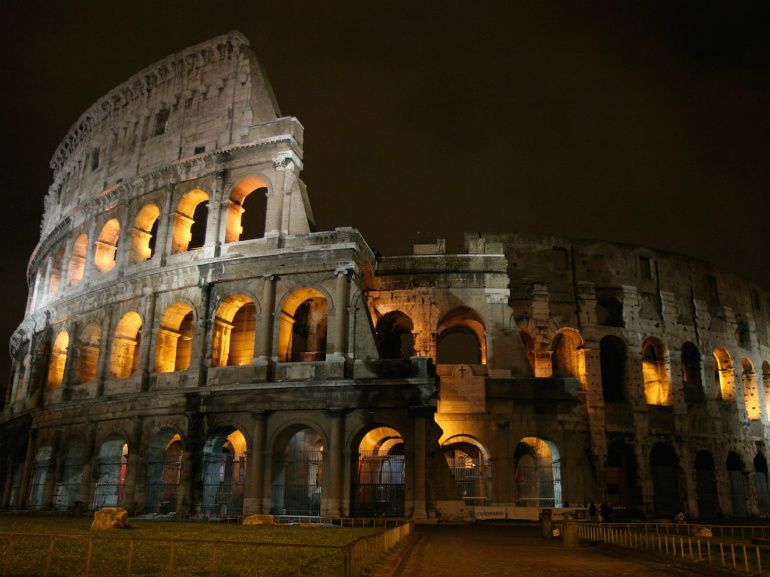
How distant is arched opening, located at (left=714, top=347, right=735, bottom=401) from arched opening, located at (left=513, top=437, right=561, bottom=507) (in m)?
11.3

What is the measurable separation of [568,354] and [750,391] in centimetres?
1101

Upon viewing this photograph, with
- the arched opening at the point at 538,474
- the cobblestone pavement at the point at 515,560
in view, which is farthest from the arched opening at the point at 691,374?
the cobblestone pavement at the point at 515,560

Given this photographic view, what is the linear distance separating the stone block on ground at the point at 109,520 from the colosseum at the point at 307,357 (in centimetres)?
640

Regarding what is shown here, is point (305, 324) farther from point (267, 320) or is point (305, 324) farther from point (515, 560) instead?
point (515, 560)

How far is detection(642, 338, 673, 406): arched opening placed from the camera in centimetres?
2873

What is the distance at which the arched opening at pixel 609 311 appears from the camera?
28578 millimetres

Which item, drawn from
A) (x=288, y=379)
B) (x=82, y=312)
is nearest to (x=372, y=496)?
(x=288, y=379)

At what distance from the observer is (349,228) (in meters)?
21.4

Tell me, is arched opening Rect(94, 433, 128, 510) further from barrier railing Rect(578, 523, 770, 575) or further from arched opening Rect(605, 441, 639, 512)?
arched opening Rect(605, 441, 639, 512)

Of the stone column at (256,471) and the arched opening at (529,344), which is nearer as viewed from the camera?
the stone column at (256,471)

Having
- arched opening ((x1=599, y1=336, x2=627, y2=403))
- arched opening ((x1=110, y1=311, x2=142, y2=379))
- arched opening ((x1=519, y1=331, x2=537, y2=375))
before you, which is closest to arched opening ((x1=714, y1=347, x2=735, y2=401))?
arched opening ((x1=599, y1=336, x2=627, y2=403))

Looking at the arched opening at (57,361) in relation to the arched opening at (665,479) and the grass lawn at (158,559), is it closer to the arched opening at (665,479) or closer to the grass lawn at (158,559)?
the grass lawn at (158,559)

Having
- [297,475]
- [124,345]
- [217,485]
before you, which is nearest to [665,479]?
[297,475]

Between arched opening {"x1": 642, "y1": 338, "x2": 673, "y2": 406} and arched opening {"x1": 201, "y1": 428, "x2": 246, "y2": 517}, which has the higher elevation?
arched opening {"x1": 642, "y1": 338, "x2": 673, "y2": 406}
